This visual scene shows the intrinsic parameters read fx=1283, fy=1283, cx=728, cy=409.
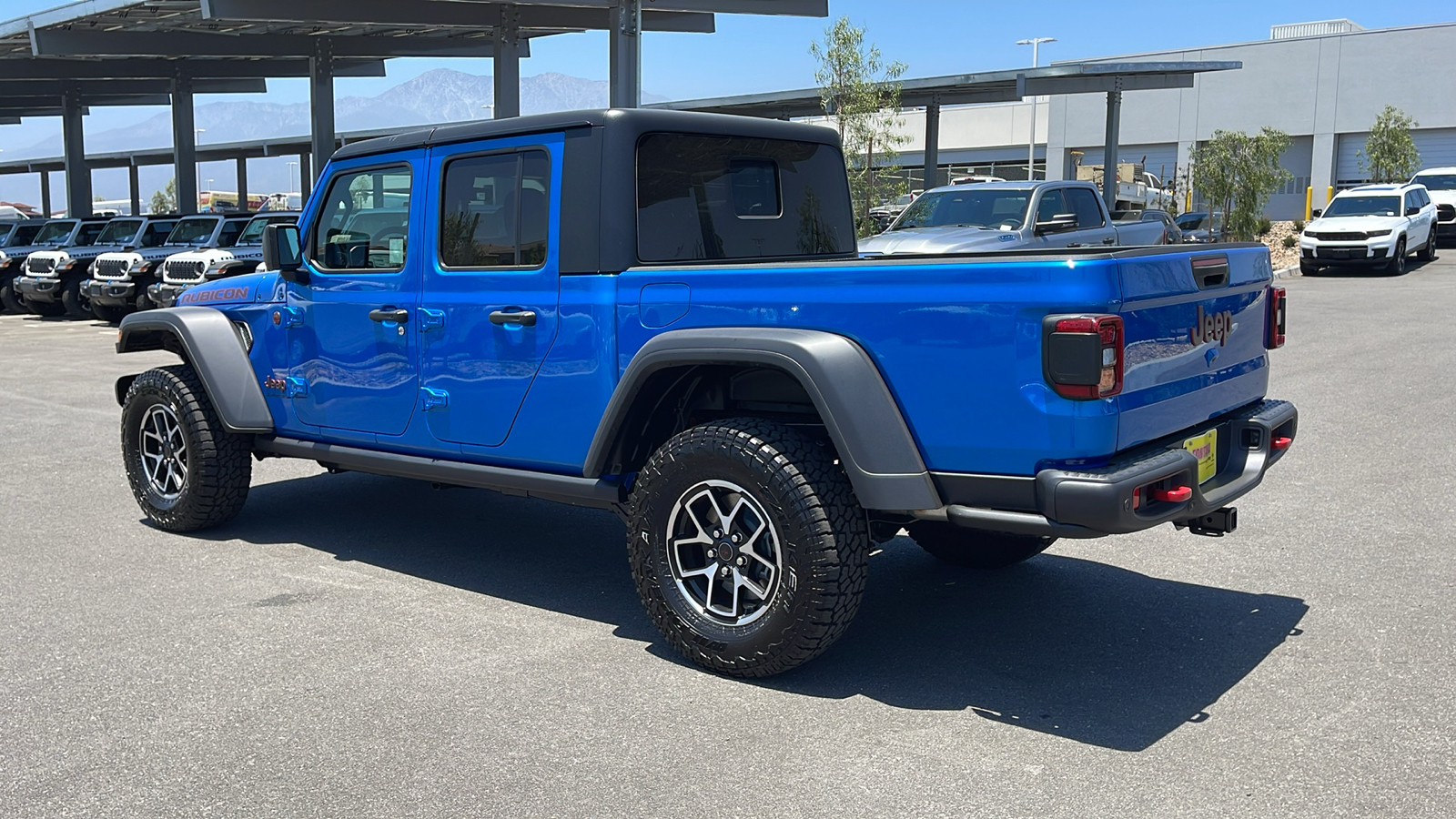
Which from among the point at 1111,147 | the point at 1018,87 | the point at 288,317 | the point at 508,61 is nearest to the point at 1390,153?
the point at 1111,147

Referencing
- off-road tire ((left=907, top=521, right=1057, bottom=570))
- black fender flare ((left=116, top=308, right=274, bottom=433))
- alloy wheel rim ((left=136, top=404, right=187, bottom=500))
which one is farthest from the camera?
alloy wheel rim ((left=136, top=404, right=187, bottom=500))

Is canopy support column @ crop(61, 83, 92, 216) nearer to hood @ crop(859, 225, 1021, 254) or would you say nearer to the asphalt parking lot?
hood @ crop(859, 225, 1021, 254)

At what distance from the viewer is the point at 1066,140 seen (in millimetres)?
63938

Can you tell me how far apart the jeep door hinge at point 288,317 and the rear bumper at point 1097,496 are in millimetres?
3535

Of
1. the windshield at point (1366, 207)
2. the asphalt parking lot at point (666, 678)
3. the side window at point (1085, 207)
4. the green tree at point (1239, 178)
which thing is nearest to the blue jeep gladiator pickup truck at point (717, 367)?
the asphalt parking lot at point (666, 678)

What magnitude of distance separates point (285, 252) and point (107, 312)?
58.4 feet

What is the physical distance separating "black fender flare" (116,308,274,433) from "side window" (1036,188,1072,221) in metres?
11.0

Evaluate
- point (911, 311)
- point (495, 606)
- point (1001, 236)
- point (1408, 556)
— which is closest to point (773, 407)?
point (911, 311)

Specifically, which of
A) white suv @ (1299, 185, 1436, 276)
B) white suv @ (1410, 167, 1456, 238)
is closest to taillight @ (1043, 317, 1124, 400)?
white suv @ (1299, 185, 1436, 276)

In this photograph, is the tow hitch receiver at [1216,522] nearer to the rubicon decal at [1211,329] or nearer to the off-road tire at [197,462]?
the rubicon decal at [1211,329]

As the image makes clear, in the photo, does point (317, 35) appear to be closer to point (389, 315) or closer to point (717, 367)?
point (389, 315)

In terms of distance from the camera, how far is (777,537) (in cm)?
444

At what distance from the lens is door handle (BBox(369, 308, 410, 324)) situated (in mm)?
5680

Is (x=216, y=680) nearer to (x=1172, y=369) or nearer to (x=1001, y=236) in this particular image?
(x=1172, y=369)
